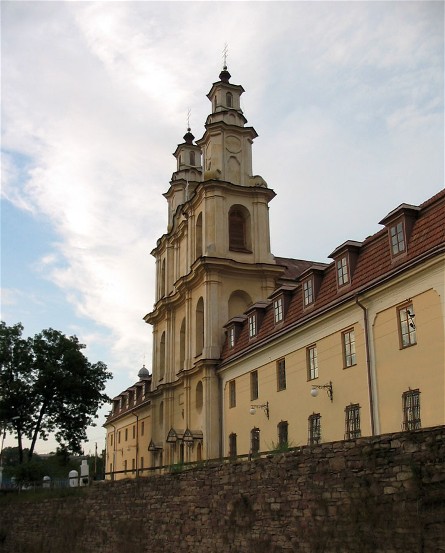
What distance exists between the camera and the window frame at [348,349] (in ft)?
75.4

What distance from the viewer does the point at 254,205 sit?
39.8 metres

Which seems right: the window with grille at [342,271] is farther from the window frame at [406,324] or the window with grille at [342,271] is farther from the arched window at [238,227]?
the arched window at [238,227]

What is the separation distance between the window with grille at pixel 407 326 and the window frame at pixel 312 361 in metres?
5.42

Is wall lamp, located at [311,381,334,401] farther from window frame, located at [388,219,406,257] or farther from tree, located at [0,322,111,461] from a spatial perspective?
tree, located at [0,322,111,461]

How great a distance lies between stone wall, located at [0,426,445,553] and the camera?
40.7ft

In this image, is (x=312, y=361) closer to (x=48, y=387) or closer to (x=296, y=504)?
(x=296, y=504)

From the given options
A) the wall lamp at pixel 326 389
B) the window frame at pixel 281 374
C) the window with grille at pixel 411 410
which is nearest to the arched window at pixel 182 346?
the window frame at pixel 281 374

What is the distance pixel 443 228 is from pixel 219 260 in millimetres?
18996

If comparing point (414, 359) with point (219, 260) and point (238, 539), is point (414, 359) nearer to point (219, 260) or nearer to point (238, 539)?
point (238, 539)

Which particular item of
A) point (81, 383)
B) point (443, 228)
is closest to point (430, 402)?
point (443, 228)

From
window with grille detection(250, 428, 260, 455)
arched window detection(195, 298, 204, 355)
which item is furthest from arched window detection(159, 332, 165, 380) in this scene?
window with grille detection(250, 428, 260, 455)

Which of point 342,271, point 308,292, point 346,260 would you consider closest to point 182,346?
point 308,292

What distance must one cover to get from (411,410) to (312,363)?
644 centimetres

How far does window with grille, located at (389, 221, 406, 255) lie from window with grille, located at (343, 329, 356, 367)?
3.48 m
